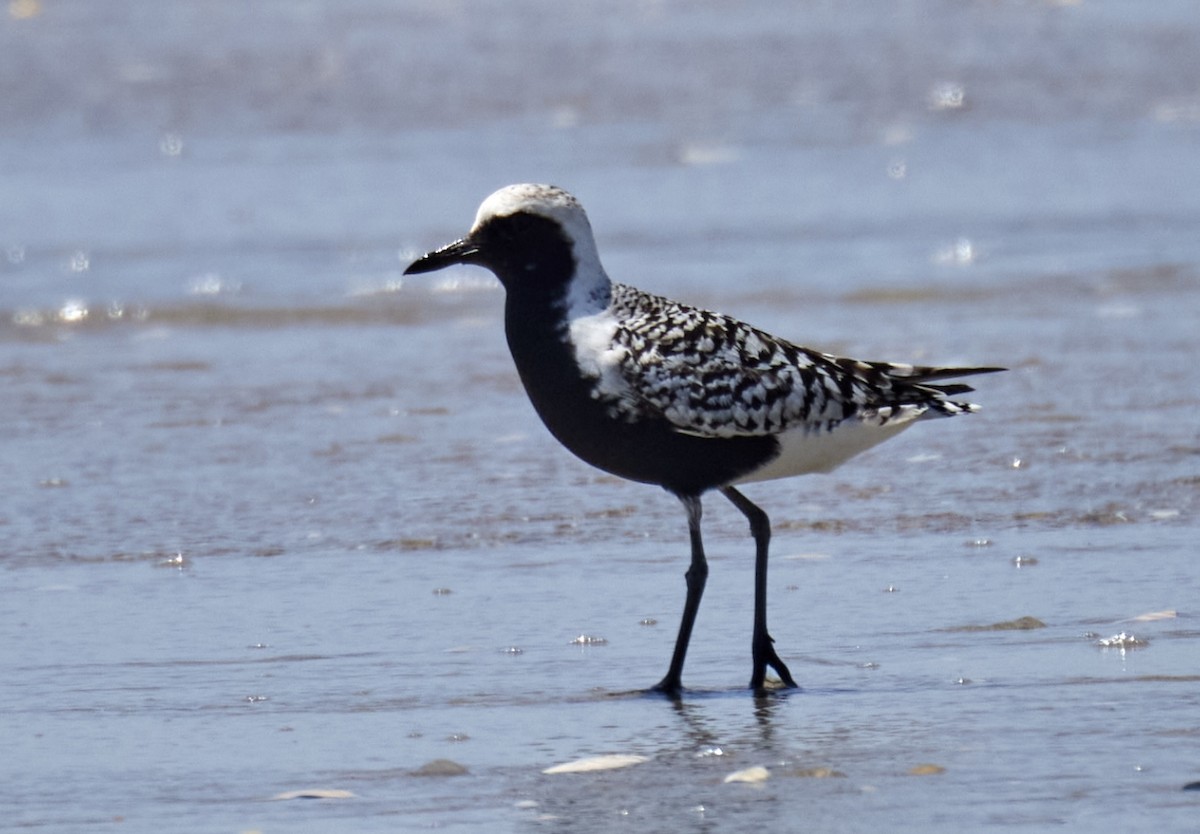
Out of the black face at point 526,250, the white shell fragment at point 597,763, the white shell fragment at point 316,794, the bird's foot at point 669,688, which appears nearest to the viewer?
the white shell fragment at point 316,794

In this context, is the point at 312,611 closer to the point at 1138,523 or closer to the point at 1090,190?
the point at 1138,523

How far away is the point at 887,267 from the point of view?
11828 millimetres

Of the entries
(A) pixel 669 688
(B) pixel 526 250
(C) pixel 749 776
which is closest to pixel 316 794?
(C) pixel 749 776

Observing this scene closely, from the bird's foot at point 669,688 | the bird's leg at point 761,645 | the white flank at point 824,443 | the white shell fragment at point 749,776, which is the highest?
the white flank at point 824,443

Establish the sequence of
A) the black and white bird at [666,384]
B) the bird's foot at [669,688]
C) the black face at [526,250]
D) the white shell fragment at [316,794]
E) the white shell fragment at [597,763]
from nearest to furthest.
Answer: the white shell fragment at [316,794], the white shell fragment at [597,763], the bird's foot at [669,688], the black and white bird at [666,384], the black face at [526,250]

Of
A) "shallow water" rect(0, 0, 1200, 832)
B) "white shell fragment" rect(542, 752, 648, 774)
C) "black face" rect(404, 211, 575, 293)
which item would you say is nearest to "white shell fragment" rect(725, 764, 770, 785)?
"shallow water" rect(0, 0, 1200, 832)

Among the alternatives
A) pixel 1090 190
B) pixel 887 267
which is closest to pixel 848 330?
pixel 887 267

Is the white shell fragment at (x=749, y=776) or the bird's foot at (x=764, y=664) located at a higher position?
the bird's foot at (x=764, y=664)

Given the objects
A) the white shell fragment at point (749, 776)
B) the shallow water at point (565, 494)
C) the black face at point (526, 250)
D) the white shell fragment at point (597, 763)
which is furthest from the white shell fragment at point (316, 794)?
the black face at point (526, 250)

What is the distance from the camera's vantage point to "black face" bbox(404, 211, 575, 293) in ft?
16.8

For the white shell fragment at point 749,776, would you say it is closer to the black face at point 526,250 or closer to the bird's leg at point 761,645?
the bird's leg at point 761,645

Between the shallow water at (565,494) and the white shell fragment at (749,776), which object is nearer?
the white shell fragment at (749,776)

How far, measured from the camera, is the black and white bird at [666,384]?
16.3 ft

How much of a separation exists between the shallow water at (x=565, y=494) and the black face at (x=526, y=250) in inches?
35.8
